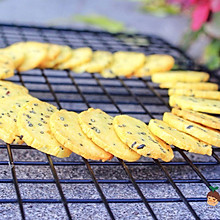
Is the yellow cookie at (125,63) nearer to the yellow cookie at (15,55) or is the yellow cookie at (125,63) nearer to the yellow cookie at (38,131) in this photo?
the yellow cookie at (15,55)

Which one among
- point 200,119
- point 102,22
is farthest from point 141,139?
point 102,22

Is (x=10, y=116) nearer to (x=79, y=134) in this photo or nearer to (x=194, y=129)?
(x=79, y=134)

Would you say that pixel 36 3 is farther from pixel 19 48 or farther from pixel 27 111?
pixel 27 111

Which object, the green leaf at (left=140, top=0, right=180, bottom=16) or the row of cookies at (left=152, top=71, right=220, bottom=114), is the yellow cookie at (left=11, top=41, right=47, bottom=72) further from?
the green leaf at (left=140, top=0, right=180, bottom=16)

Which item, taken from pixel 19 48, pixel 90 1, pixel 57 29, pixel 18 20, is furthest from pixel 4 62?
pixel 90 1

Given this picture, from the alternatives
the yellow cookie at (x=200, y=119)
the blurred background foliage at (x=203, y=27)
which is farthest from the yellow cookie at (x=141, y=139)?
the blurred background foliage at (x=203, y=27)

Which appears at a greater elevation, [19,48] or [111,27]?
[19,48]
